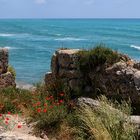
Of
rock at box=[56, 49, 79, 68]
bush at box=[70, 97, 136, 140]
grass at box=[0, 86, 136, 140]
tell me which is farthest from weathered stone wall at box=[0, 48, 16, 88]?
bush at box=[70, 97, 136, 140]

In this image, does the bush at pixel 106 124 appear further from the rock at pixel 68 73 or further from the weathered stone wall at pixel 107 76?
the rock at pixel 68 73

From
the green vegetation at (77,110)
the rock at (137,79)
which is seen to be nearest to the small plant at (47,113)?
the green vegetation at (77,110)

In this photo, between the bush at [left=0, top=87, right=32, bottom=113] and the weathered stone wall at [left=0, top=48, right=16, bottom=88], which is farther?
the weathered stone wall at [left=0, top=48, right=16, bottom=88]

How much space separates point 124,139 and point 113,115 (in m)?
0.58

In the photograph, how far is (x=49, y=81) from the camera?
39.1 ft

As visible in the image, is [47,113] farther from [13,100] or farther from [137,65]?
[137,65]

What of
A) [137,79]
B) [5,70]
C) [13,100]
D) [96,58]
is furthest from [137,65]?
[5,70]

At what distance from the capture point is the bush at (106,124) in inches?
313

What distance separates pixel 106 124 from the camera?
27.0 feet

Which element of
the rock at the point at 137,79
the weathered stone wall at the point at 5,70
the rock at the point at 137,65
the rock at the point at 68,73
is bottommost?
the weathered stone wall at the point at 5,70

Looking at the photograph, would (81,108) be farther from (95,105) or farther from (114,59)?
(114,59)

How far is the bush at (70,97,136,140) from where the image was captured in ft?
26.1

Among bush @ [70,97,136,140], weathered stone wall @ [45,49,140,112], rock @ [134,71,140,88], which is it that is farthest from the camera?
weathered stone wall @ [45,49,140,112]

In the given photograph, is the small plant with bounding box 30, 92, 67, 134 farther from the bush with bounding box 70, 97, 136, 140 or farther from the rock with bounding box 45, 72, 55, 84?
the rock with bounding box 45, 72, 55, 84
